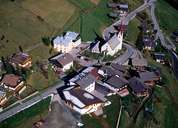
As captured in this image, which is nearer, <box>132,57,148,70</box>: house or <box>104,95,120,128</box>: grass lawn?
<box>104,95,120,128</box>: grass lawn

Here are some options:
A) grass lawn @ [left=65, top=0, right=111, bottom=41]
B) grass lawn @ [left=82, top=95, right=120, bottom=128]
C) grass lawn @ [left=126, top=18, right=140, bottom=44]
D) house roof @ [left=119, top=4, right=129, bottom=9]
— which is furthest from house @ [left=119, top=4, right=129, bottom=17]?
grass lawn @ [left=82, top=95, right=120, bottom=128]

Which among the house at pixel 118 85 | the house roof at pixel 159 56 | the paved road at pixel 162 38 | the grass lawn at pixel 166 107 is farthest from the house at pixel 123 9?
the house at pixel 118 85

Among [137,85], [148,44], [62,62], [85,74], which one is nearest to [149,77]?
[137,85]

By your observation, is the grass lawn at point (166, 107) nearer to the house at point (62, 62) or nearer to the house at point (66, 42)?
the house at point (62, 62)

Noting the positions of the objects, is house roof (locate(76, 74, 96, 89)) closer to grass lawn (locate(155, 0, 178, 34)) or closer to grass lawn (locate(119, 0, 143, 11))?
grass lawn (locate(155, 0, 178, 34))

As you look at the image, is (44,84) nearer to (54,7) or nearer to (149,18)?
(54,7)

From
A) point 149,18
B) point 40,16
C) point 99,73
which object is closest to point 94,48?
point 99,73

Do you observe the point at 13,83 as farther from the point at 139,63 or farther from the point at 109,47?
the point at 139,63
